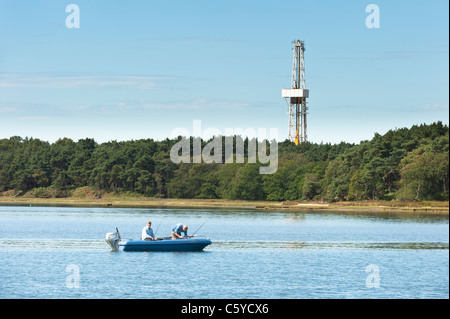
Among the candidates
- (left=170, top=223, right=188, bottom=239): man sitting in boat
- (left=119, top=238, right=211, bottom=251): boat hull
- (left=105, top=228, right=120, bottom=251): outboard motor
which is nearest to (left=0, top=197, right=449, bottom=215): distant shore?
(left=119, top=238, right=211, bottom=251): boat hull

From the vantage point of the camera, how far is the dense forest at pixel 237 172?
384 ft

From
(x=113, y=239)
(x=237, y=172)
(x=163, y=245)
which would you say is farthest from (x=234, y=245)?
(x=237, y=172)

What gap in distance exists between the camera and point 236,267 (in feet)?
141

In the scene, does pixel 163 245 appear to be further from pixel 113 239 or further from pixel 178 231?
pixel 113 239

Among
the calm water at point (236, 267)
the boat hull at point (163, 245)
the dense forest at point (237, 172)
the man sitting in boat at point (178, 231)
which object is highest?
the dense forest at point (237, 172)

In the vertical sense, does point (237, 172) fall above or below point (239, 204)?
above

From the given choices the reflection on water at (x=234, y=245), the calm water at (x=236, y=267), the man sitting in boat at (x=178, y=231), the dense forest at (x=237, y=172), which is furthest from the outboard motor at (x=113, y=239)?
the dense forest at (x=237, y=172)

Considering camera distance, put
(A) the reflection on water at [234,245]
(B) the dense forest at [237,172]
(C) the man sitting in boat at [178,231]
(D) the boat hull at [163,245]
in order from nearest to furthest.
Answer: (D) the boat hull at [163,245]
(C) the man sitting in boat at [178,231]
(A) the reflection on water at [234,245]
(B) the dense forest at [237,172]

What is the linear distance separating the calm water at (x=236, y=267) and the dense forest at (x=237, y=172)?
49855mm

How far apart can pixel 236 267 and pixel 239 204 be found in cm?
9874

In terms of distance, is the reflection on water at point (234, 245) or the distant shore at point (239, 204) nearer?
the reflection on water at point (234, 245)

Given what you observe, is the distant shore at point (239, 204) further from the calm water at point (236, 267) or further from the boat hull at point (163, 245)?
the boat hull at point (163, 245)

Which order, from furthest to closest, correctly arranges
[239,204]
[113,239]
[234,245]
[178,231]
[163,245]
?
[239,204] < [234,245] < [178,231] < [113,239] < [163,245]
